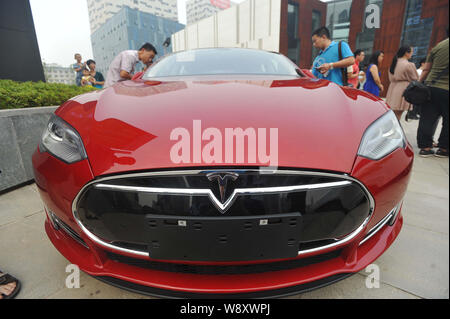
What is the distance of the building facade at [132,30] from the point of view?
54062 millimetres

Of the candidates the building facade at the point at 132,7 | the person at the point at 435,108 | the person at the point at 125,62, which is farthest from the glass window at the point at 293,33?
the building facade at the point at 132,7

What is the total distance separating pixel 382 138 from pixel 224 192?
69 centimetres

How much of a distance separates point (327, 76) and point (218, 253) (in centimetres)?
304

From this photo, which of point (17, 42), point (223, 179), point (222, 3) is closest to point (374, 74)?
point (223, 179)

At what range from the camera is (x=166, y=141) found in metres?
0.93

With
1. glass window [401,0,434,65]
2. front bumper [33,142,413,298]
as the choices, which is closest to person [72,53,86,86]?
front bumper [33,142,413,298]

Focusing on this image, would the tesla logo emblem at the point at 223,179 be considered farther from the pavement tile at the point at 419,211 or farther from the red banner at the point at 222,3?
the red banner at the point at 222,3

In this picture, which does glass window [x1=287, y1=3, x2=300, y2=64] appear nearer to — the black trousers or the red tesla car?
the black trousers

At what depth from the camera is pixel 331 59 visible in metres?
3.17

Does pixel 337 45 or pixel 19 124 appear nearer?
pixel 19 124

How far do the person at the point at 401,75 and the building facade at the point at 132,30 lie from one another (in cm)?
5131

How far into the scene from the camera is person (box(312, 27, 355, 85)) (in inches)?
118
